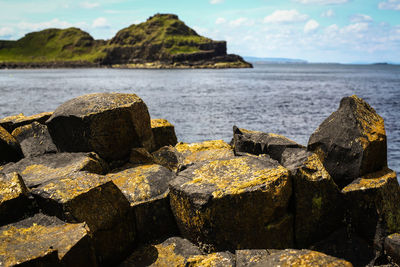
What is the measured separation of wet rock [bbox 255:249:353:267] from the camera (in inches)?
181

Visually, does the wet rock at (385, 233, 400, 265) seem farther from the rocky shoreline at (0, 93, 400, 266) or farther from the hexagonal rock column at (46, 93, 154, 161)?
the hexagonal rock column at (46, 93, 154, 161)

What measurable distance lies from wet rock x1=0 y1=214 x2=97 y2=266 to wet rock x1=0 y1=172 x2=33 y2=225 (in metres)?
0.19

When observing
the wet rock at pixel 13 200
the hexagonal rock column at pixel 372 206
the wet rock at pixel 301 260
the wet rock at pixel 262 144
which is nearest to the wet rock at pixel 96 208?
the wet rock at pixel 13 200

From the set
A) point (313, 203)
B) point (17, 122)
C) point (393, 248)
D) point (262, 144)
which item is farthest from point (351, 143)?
point (17, 122)

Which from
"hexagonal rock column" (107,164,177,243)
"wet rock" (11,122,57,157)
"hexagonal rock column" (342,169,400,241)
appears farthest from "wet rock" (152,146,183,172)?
"hexagonal rock column" (342,169,400,241)

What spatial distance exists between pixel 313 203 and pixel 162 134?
660 centimetres

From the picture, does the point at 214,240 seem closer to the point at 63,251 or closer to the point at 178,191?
the point at 178,191

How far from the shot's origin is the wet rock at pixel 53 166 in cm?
759

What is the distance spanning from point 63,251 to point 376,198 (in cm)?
602

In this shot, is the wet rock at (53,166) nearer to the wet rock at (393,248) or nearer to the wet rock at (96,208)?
the wet rock at (96,208)

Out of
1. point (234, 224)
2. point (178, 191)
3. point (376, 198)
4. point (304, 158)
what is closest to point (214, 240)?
point (234, 224)

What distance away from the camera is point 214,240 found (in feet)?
20.6

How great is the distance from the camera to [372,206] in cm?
690

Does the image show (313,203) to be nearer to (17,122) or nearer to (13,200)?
(13,200)
